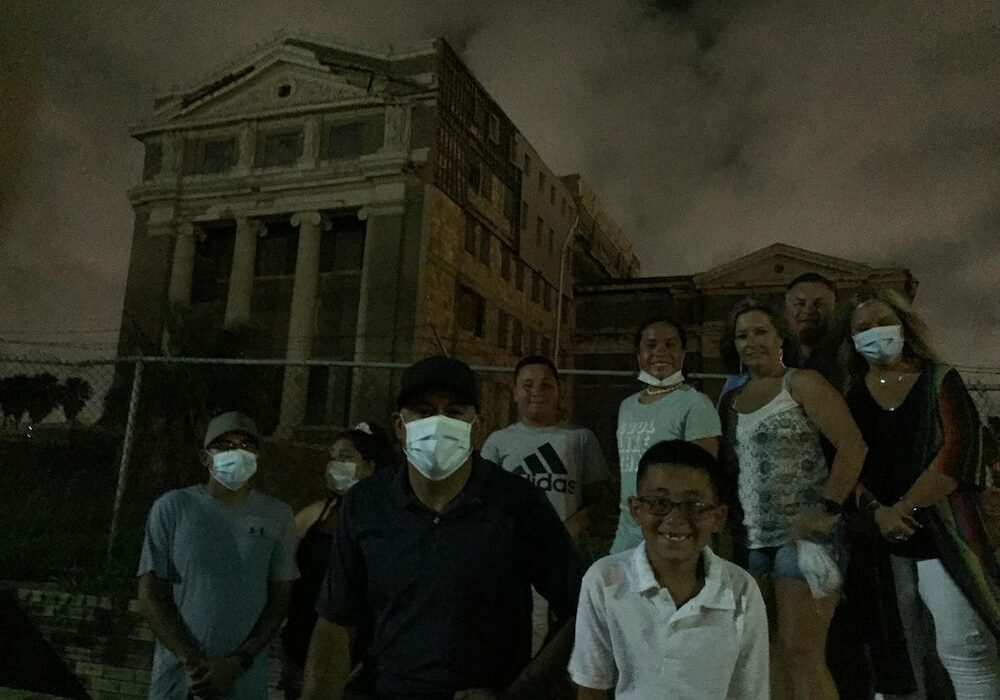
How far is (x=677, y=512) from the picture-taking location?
1.94 meters

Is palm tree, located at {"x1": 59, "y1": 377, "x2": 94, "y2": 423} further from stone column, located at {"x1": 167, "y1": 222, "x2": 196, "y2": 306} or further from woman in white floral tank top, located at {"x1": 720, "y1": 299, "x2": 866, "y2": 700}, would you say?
stone column, located at {"x1": 167, "y1": 222, "x2": 196, "y2": 306}

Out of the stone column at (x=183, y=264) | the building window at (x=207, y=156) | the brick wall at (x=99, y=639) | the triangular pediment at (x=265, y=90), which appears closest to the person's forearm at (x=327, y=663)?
the brick wall at (x=99, y=639)

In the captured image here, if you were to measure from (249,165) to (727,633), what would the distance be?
73.9 feet

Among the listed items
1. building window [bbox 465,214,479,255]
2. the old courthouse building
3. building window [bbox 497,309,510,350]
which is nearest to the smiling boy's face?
the old courthouse building

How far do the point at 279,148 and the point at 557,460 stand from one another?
20674mm

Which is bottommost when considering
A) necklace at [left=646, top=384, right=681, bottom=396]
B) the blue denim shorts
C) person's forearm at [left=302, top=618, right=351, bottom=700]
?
person's forearm at [left=302, top=618, right=351, bottom=700]

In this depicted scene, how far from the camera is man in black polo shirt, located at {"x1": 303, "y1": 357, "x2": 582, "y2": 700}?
1870mm

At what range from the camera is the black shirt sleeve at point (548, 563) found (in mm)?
1967

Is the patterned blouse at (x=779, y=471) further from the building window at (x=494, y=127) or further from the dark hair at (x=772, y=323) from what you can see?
the building window at (x=494, y=127)

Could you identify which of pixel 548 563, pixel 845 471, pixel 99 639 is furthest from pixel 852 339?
pixel 99 639

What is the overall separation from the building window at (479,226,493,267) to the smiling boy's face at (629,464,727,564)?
68.9 feet

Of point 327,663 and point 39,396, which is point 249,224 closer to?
point 39,396

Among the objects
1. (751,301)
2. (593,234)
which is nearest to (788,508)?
(751,301)

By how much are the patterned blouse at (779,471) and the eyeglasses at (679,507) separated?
0.75m
